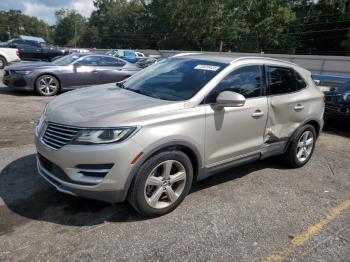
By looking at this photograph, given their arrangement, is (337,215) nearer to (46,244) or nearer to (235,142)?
(235,142)

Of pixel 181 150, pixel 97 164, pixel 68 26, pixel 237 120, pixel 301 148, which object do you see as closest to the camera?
pixel 97 164

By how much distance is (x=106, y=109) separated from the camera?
3.68 m

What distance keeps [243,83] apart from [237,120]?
0.52m

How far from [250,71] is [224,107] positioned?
2.64 ft

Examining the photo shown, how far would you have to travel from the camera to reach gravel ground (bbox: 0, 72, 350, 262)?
3205 millimetres

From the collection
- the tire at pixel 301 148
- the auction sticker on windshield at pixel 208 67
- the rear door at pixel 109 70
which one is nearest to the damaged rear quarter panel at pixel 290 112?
the tire at pixel 301 148

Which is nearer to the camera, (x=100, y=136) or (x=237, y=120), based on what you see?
(x=100, y=136)

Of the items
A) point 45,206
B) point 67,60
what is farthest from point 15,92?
point 45,206

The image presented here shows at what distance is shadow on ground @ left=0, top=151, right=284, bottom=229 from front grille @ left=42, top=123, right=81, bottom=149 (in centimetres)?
74

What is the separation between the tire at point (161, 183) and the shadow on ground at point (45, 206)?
229 millimetres

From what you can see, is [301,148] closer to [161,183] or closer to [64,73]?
[161,183]

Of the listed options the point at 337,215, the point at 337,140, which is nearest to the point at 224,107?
the point at 337,215

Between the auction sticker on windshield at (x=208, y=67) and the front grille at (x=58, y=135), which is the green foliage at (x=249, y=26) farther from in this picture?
the front grille at (x=58, y=135)

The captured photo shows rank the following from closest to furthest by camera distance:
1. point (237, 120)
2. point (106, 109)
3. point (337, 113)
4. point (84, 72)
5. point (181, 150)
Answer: point (106, 109)
point (181, 150)
point (237, 120)
point (337, 113)
point (84, 72)
